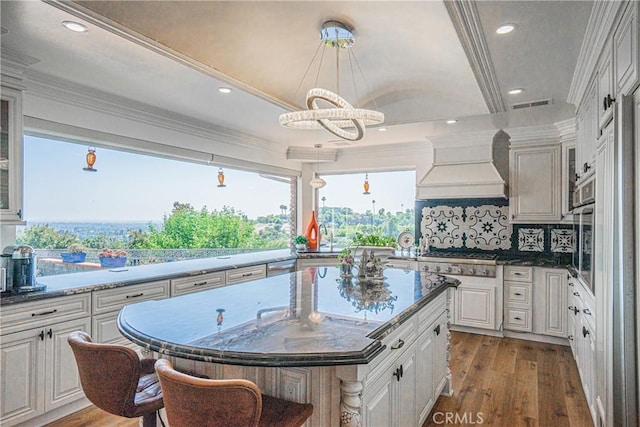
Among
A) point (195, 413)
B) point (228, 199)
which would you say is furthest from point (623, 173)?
point (228, 199)

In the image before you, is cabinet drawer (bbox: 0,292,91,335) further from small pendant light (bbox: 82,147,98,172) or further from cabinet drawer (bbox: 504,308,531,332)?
cabinet drawer (bbox: 504,308,531,332)

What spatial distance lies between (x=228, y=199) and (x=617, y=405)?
4.51 metres

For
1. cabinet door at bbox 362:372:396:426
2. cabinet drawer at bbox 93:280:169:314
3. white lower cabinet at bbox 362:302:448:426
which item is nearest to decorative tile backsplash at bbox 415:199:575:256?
white lower cabinet at bbox 362:302:448:426

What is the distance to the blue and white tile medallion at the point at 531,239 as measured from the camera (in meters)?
4.86

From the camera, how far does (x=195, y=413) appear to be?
1.22m

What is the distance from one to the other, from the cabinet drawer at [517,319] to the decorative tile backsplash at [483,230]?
857mm

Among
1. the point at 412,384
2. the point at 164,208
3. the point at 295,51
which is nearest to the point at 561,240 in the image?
the point at 412,384

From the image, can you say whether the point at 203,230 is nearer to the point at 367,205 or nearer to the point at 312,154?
the point at 312,154

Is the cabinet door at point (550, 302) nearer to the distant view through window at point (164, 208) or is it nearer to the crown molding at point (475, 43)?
the distant view through window at point (164, 208)

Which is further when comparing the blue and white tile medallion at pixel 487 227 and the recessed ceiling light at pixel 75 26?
Result: the blue and white tile medallion at pixel 487 227

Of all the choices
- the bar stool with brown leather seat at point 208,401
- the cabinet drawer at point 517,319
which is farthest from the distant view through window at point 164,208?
the bar stool with brown leather seat at point 208,401

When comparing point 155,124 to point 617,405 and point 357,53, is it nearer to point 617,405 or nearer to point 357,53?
point 357,53

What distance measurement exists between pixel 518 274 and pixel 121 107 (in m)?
4.71

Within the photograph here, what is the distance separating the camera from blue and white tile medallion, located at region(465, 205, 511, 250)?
504cm
